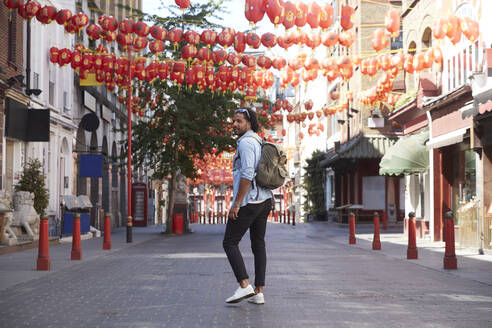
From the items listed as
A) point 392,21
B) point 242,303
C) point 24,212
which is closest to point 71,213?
point 24,212

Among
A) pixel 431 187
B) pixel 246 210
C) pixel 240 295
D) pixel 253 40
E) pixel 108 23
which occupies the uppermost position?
pixel 108 23

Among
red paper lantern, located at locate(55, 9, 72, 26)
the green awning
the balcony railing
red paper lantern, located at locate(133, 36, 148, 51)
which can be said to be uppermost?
red paper lantern, located at locate(55, 9, 72, 26)

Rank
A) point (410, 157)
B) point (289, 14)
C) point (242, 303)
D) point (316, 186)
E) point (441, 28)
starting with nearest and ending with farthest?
point (242, 303) < point (289, 14) < point (441, 28) < point (410, 157) < point (316, 186)

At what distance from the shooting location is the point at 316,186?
5369 cm

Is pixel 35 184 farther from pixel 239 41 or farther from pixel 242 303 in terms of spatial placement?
pixel 242 303

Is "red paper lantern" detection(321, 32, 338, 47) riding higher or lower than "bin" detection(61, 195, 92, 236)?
higher

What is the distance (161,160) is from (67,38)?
6.16 metres

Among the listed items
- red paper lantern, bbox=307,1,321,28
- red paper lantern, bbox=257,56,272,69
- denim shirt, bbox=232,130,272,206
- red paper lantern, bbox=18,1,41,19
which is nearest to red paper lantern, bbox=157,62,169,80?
red paper lantern, bbox=257,56,272,69

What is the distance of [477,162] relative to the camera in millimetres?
18922

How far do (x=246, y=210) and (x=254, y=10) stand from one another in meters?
8.67

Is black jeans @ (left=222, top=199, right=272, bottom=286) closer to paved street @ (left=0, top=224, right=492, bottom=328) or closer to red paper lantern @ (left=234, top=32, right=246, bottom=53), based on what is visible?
paved street @ (left=0, top=224, right=492, bottom=328)

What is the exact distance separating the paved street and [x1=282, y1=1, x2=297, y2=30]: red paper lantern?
16.9ft

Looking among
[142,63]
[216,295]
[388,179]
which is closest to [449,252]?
[216,295]

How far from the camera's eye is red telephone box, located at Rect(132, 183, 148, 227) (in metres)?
40.9
